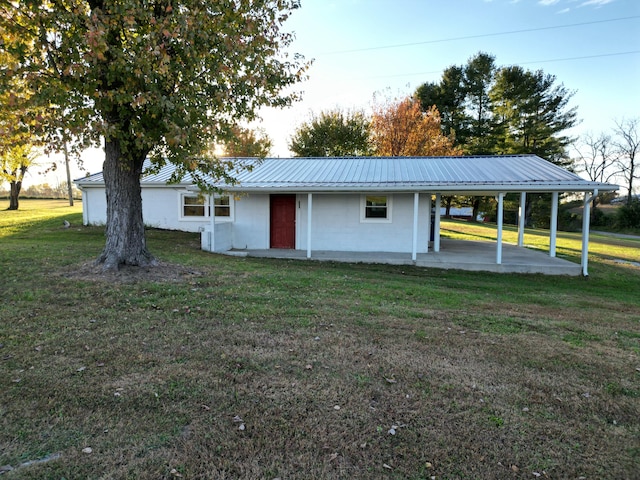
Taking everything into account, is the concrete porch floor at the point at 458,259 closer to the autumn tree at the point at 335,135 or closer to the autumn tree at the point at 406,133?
the autumn tree at the point at 406,133

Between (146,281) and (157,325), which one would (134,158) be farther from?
(157,325)

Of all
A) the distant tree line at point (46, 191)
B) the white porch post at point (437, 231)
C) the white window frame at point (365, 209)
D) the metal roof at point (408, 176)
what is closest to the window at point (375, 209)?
the white window frame at point (365, 209)

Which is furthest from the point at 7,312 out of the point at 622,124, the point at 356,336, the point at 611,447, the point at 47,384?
the point at 622,124

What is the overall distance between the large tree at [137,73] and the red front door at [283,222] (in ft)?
18.4

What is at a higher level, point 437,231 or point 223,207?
point 223,207

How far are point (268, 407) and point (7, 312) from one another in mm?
4285

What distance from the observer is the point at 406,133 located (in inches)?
1194

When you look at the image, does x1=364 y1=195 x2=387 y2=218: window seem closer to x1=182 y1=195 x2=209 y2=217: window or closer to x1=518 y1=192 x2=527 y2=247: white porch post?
x1=518 y1=192 x2=527 y2=247: white porch post

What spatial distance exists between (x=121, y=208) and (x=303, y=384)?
6.06 m

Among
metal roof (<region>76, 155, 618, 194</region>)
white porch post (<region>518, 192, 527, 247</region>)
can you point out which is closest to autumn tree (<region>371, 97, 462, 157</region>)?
metal roof (<region>76, 155, 618, 194</region>)

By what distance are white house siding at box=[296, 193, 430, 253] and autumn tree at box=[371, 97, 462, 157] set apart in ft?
58.9

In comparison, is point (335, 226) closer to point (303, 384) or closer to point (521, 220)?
point (521, 220)

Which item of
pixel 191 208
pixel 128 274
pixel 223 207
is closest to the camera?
pixel 128 274

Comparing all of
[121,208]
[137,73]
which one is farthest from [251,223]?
[137,73]
